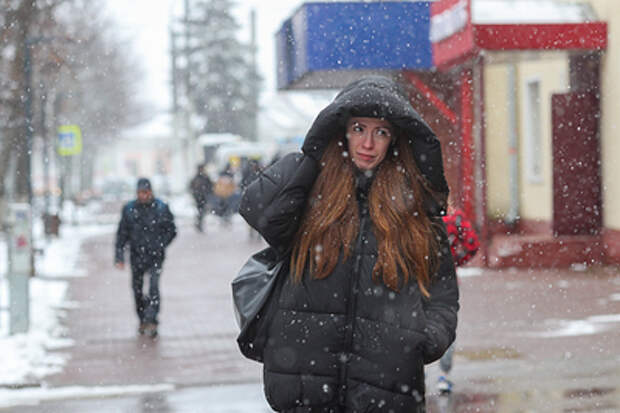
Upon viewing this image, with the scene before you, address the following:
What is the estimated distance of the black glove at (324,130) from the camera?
3449 millimetres

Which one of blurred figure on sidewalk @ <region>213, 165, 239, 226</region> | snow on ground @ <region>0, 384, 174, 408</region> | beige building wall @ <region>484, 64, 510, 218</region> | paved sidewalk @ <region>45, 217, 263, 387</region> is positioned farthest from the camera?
blurred figure on sidewalk @ <region>213, 165, 239, 226</region>

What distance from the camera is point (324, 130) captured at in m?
3.47

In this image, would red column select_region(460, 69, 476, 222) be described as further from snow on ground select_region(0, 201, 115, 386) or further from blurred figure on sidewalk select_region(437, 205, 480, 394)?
blurred figure on sidewalk select_region(437, 205, 480, 394)

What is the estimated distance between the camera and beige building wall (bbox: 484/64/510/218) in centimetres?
2231

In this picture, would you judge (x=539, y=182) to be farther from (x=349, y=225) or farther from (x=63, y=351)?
(x=349, y=225)

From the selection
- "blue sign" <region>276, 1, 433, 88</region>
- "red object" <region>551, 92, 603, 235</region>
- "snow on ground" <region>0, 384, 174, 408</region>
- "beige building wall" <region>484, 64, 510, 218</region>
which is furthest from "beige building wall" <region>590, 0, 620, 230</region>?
"snow on ground" <region>0, 384, 174, 408</region>

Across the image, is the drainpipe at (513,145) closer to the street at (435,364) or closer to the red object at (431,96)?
the red object at (431,96)

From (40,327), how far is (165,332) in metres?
1.35

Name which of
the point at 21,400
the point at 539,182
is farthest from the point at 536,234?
the point at 21,400

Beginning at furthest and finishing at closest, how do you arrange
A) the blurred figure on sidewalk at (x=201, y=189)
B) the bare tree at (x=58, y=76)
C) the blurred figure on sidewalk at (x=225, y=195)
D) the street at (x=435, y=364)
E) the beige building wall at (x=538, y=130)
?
the blurred figure on sidewalk at (x=225, y=195) → the blurred figure on sidewalk at (x=201, y=189) → the bare tree at (x=58, y=76) → the beige building wall at (x=538, y=130) → the street at (x=435, y=364)

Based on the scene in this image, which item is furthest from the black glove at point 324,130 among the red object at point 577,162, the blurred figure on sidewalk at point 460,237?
the red object at point 577,162

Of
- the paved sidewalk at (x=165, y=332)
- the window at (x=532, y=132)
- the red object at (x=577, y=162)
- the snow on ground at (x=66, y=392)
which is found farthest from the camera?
the window at (x=532, y=132)

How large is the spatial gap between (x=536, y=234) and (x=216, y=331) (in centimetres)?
992

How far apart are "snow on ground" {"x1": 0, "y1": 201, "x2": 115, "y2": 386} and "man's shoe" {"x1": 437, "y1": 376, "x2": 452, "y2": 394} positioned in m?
3.15
